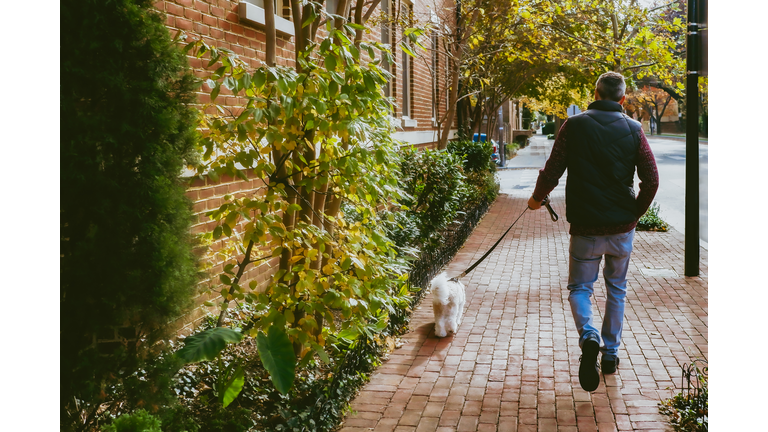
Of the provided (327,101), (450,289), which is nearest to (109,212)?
(327,101)

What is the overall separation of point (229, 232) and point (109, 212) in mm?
859

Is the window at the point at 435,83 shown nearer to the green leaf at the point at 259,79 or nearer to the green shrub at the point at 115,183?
the green leaf at the point at 259,79

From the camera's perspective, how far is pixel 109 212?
252cm

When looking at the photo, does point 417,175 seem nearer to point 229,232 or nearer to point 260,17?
point 260,17

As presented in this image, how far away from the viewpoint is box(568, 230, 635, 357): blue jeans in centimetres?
440

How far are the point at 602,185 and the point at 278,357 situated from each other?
2.44 metres

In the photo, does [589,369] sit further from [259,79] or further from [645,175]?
[259,79]

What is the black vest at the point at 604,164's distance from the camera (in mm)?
4328

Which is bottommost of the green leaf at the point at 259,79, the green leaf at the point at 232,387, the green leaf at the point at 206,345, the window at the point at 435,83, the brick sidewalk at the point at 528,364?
the brick sidewalk at the point at 528,364

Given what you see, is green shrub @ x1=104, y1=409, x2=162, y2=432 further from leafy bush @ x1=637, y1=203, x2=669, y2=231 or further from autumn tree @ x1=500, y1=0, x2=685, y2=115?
leafy bush @ x1=637, y1=203, x2=669, y2=231

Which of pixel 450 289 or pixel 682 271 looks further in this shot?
pixel 682 271

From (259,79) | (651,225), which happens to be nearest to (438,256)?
(259,79)

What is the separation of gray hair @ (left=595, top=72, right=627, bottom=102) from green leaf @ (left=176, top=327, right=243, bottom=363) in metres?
2.95

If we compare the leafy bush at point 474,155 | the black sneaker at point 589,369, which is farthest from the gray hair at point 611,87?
the leafy bush at point 474,155
